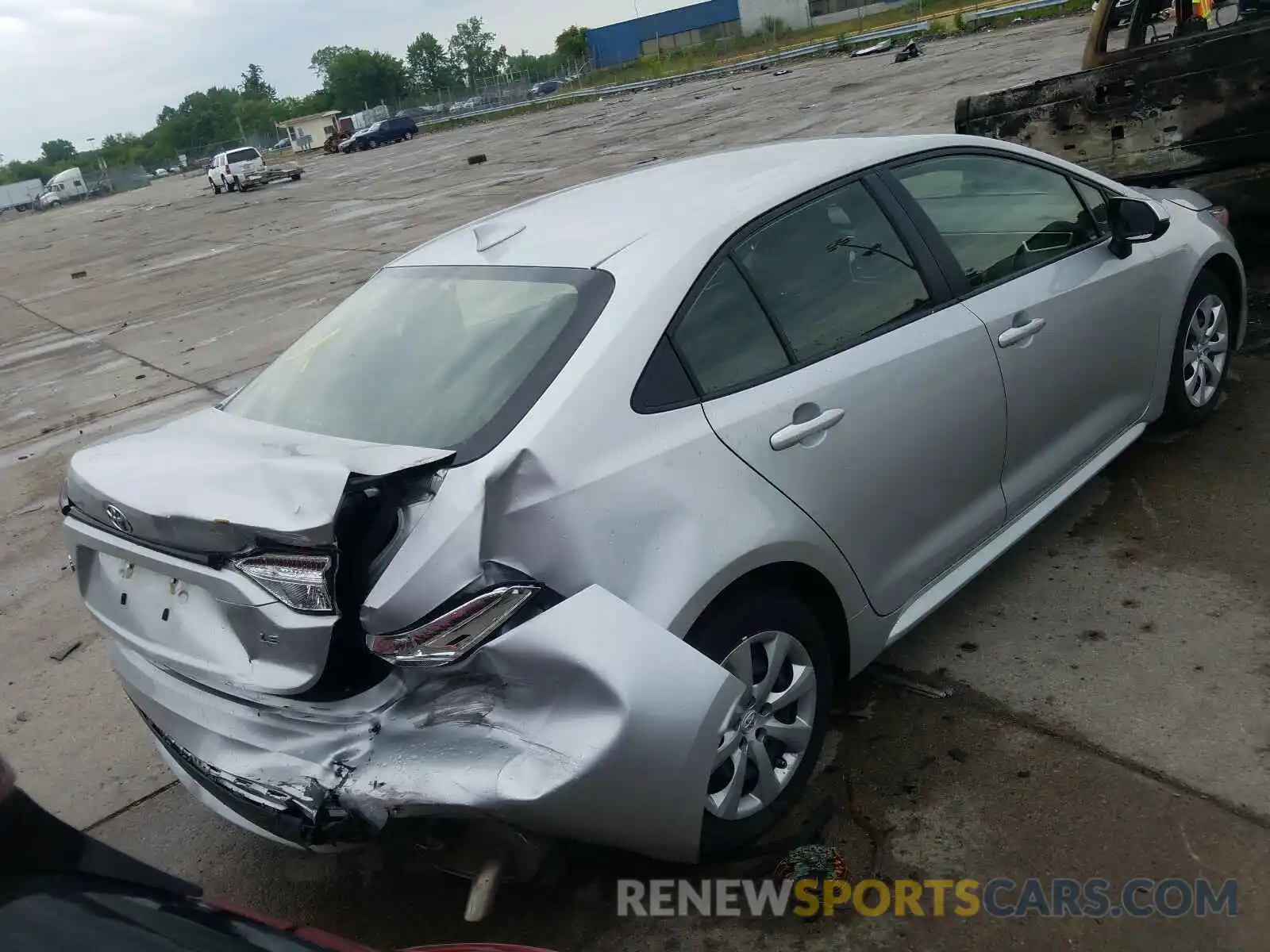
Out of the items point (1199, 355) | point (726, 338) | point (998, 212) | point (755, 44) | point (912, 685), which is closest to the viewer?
point (726, 338)

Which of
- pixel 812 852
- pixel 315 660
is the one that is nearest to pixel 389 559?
pixel 315 660

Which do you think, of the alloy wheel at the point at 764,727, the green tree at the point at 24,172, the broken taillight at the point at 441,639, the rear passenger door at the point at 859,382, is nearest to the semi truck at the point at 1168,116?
the rear passenger door at the point at 859,382

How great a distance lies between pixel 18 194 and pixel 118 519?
11075 cm

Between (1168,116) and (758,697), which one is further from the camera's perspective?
(1168,116)

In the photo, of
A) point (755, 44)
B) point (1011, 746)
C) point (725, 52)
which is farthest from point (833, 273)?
point (755, 44)

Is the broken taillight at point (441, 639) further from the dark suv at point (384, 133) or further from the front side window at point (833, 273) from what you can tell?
the dark suv at point (384, 133)

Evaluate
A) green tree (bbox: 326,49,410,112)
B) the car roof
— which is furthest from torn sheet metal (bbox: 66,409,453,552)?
green tree (bbox: 326,49,410,112)

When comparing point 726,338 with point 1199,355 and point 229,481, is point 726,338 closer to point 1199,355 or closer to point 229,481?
point 229,481

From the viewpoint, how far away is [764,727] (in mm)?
2805

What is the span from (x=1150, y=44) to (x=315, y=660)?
24.2 ft

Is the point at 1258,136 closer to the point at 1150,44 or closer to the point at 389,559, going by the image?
the point at 1150,44

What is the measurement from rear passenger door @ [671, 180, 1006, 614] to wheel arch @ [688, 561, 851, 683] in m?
0.12

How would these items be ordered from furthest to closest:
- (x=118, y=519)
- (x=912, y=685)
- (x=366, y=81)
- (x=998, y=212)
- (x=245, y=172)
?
(x=366, y=81)
(x=245, y=172)
(x=998, y=212)
(x=912, y=685)
(x=118, y=519)

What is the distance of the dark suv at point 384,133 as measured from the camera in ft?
199
